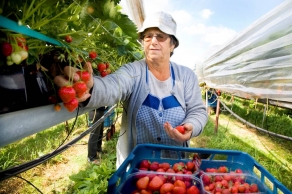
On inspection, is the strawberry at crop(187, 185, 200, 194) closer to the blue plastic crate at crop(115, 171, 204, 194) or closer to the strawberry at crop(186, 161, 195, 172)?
the blue plastic crate at crop(115, 171, 204, 194)

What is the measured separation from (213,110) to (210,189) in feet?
23.2

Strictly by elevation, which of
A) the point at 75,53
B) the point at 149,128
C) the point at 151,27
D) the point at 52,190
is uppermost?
the point at 151,27

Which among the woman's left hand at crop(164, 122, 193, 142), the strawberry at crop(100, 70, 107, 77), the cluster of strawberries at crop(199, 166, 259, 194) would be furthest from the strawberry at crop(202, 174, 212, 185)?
the strawberry at crop(100, 70, 107, 77)

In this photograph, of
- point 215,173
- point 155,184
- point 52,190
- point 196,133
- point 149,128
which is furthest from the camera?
point 52,190

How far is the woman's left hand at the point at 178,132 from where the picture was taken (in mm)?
1207

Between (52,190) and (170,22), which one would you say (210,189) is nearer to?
(170,22)

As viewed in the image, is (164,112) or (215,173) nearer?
(215,173)

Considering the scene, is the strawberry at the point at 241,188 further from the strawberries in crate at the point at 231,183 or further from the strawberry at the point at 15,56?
the strawberry at the point at 15,56

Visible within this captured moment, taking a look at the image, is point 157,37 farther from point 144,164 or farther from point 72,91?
point 72,91

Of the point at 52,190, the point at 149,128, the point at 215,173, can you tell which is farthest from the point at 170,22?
the point at 52,190

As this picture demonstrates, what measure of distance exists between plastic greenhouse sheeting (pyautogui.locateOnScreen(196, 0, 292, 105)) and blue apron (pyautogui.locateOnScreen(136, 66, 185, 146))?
1493 millimetres

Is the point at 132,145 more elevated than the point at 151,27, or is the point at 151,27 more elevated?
the point at 151,27

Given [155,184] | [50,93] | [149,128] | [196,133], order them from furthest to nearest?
[149,128]
[196,133]
[155,184]
[50,93]

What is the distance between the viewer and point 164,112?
1.49 m
